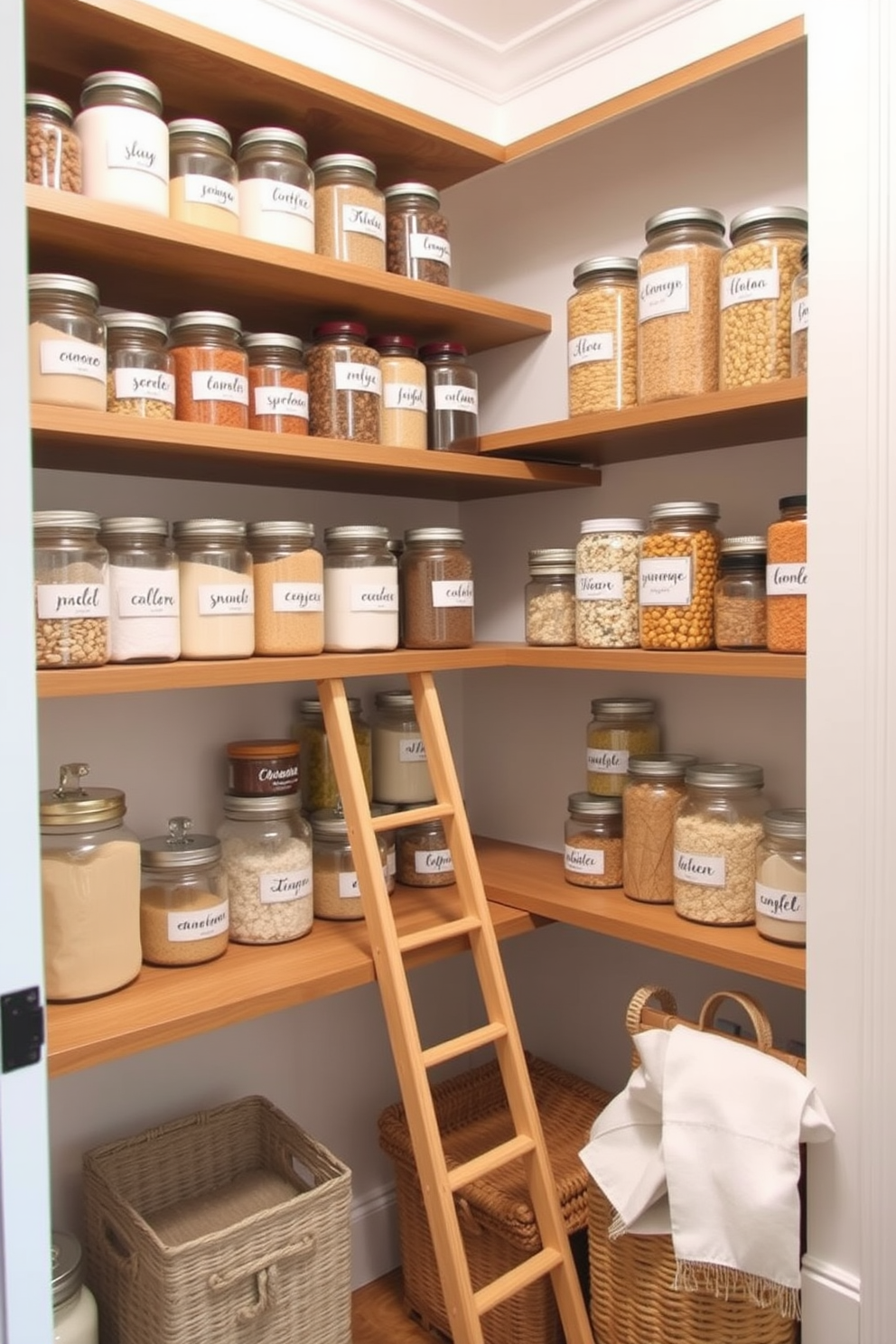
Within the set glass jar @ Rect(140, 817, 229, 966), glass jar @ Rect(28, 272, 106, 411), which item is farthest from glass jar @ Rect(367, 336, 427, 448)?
glass jar @ Rect(140, 817, 229, 966)

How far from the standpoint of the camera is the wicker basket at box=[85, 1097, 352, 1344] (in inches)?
59.2

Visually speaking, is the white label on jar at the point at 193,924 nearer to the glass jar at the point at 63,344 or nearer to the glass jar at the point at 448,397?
the glass jar at the point at 63,344

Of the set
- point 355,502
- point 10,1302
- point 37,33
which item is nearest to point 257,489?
point 355,502

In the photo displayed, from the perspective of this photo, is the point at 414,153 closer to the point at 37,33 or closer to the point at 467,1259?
the point at 37,33

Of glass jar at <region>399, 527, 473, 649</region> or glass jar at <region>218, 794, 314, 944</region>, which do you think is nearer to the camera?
glass jar at <region>218, 794, 314, 944</region>

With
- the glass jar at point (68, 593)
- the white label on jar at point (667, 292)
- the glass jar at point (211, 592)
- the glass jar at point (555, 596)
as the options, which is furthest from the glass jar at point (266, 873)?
the white label on jar at point (667, 292)

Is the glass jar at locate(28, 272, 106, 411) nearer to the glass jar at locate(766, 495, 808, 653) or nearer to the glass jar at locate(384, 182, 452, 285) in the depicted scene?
the glass jar at locate(384, 182, 452, 285)

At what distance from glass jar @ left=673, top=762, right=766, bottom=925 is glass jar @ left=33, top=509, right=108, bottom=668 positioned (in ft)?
3.18

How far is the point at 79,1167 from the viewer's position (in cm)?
178

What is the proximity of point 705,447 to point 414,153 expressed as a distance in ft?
2.50

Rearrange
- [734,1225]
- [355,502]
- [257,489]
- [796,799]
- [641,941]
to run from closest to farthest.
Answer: [734,1225]
[641,941]
[796,799]
[257,489]
[355,502]

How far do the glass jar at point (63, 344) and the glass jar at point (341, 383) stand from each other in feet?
1.33

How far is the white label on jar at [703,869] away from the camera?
1685 mm

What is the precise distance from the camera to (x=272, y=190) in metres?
1.64
